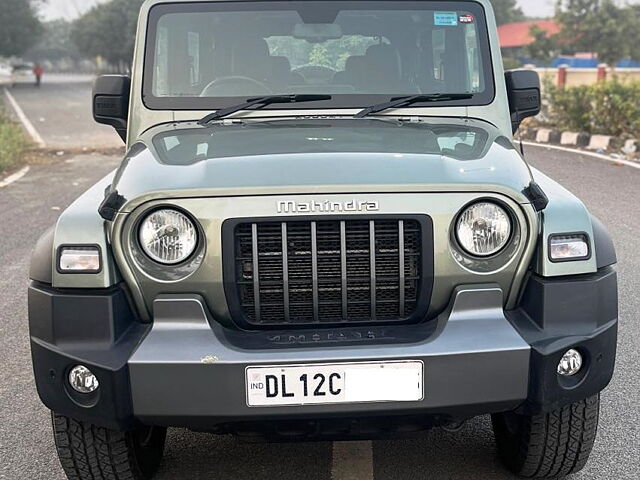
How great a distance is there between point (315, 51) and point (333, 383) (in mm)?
1892

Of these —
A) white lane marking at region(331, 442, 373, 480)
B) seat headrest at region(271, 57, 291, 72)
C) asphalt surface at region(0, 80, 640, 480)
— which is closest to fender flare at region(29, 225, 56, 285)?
asphalt surface at region(0, 80, 640, 480)

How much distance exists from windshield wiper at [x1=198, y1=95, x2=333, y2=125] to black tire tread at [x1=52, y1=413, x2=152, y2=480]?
147 centimetres

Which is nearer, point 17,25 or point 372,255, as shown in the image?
point 372,255

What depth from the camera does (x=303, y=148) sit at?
3193 millimetres

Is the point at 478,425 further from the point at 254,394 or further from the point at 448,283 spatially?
the point at 254,394

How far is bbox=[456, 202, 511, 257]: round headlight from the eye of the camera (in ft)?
9.59

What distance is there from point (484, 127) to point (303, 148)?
1.01 meters

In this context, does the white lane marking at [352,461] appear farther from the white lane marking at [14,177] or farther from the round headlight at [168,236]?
the white lane marking at [14,177]

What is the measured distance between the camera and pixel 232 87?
397 cm

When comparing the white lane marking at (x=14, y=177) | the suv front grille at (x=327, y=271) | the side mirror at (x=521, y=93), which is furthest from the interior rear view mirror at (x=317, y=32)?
the white lane marking at (x=14, y=177)

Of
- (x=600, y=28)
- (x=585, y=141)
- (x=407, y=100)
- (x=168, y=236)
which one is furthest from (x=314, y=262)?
(x=600, y=28)

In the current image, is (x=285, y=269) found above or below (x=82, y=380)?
above

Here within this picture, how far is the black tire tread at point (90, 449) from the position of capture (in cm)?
303

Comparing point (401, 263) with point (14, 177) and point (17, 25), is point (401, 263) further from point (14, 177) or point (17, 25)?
point (17, 25)
